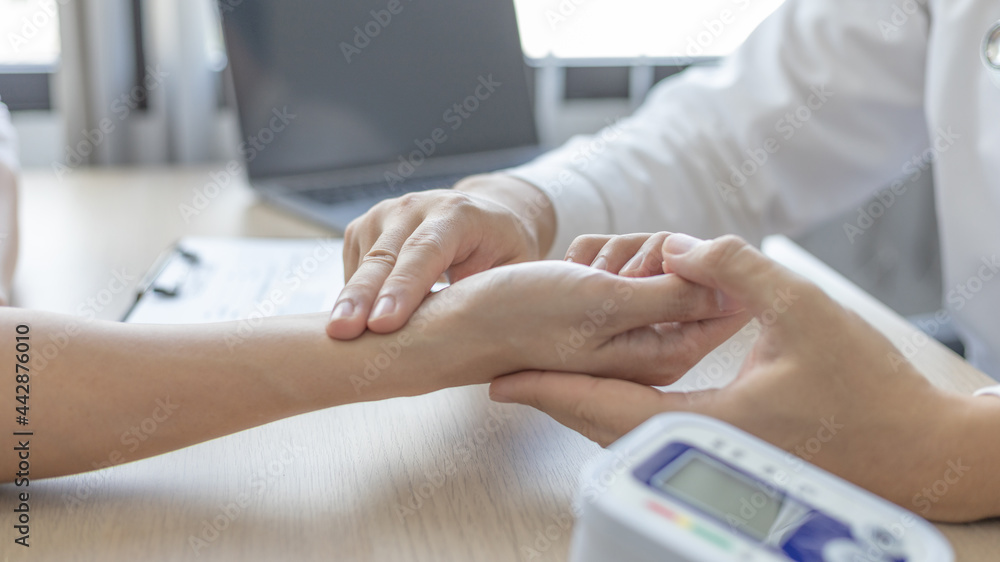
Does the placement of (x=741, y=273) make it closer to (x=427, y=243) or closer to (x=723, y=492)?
(x=723, y=492)

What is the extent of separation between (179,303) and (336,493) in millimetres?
418

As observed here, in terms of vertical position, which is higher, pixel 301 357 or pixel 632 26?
pixel 632 26

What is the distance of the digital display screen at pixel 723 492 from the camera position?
403mm

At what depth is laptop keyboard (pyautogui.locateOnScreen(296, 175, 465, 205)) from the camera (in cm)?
128

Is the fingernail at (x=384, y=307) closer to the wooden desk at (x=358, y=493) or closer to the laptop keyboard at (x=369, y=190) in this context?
the wooden desk at (x=358, y=493)

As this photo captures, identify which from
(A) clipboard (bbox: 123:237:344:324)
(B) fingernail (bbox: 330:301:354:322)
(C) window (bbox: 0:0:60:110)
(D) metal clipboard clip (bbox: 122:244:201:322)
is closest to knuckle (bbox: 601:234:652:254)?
(B) fingernail (bbox: 330:301:354:322)

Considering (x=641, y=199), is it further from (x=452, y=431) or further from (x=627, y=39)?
(x=627, y=39)

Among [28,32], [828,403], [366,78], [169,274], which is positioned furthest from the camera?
[28,32]

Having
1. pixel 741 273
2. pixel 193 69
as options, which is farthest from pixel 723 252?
pixel 193 69

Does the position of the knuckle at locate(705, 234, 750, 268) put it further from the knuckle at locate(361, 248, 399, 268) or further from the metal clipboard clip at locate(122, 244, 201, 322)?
the metal clipboard clip at locate(122, 244, 201, 322)

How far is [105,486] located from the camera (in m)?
0.62

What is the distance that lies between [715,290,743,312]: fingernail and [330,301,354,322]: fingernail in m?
0.31

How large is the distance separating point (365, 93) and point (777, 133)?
2.12 feet

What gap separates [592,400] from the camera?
1.95 feet
